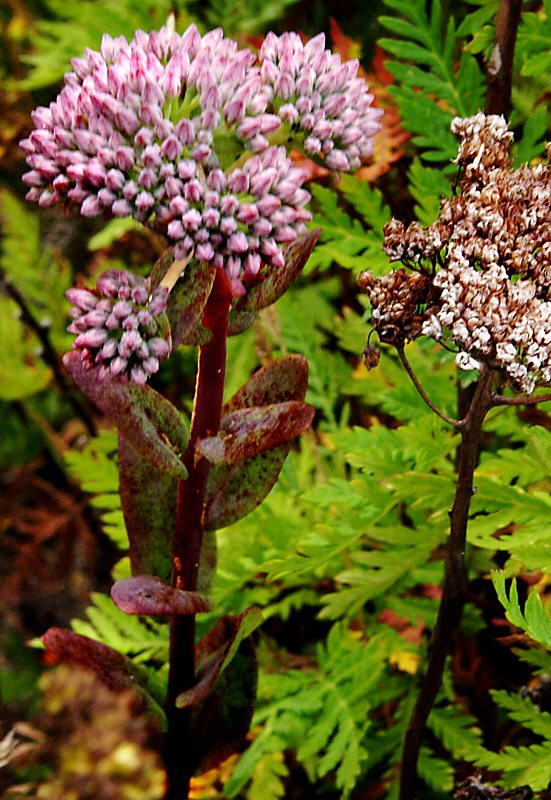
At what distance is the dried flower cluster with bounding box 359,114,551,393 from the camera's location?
74 cm

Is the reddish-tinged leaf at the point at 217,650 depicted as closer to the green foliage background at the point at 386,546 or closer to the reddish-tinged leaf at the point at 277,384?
the green foliage background at the point at 386,546

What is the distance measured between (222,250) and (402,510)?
2.54ft

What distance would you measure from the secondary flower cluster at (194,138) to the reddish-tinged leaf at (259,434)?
0.14 metres

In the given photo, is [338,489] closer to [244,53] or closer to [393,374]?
[393,374]

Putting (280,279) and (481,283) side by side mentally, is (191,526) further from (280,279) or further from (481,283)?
(481,283)

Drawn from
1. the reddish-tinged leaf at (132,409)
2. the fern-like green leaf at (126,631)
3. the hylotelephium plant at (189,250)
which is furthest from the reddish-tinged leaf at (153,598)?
the fern-like green leaf at (126,631)

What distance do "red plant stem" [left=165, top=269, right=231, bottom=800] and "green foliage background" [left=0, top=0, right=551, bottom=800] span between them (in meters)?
0.15

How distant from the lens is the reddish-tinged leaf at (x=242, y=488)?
92 centimetres

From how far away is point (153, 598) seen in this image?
33.2 inches

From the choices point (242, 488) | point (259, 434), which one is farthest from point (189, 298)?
point (242, 488)

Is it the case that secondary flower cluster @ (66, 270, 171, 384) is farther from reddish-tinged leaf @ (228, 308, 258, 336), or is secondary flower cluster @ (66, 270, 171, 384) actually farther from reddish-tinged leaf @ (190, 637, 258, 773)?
reddish-tinged leaf @ (190, 637, 258, 773)

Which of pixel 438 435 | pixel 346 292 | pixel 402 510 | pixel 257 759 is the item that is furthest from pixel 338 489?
pixel 346 292

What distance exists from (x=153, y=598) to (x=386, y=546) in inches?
22.9

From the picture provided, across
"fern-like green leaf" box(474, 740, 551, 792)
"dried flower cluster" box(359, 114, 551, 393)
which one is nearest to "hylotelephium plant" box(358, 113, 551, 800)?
"dried flower cluster" box(359, 114, 551, 393)
